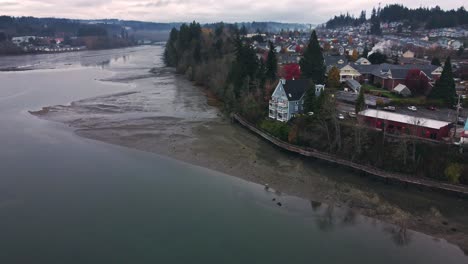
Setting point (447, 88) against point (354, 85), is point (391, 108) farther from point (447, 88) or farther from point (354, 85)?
point (354, 85)

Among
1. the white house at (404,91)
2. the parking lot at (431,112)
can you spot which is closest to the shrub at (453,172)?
the parking lot at (431,112)

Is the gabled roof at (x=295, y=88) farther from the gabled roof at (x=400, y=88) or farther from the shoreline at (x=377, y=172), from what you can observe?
the gabled roof at (x=400, y=88)

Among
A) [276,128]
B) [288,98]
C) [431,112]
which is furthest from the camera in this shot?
[276,128]

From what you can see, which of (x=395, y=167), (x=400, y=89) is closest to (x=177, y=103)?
(x=400, y=89)

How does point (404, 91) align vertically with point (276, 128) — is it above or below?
above

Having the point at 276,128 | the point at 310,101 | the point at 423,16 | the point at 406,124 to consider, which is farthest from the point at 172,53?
the point at 423,16

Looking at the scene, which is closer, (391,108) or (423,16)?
(391,108)

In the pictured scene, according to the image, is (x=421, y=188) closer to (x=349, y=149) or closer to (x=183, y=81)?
(x=349, y=149)

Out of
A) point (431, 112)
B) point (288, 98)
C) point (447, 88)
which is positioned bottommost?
point (431, 112)
